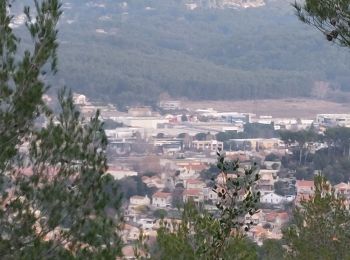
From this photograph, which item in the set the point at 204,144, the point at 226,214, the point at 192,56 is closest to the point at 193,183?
the point at 204,144

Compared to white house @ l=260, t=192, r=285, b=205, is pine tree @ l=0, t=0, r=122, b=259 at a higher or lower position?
higher

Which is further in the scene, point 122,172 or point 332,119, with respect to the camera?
point 332,119

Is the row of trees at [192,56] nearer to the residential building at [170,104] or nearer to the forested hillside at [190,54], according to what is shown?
the forested hillside at [190,54]

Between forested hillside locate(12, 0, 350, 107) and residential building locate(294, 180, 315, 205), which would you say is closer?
residential building locate(294, 180, 315, 205)

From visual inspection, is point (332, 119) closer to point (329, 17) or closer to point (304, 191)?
point (304, 191)

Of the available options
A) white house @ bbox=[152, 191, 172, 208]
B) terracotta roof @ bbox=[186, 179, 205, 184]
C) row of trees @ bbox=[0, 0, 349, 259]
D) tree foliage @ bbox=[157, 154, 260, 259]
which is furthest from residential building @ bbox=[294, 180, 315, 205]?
row of trees @ bbox=[0, 0, 349, 259]

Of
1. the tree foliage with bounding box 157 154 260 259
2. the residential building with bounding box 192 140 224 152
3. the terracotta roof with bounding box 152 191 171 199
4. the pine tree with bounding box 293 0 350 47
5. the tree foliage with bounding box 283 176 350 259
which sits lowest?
the residential building with bounding box 192 140 224 152

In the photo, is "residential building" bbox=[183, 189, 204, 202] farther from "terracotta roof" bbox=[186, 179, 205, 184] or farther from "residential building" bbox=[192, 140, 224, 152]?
"residential building" bbox=[192, 140, 224, 152]
